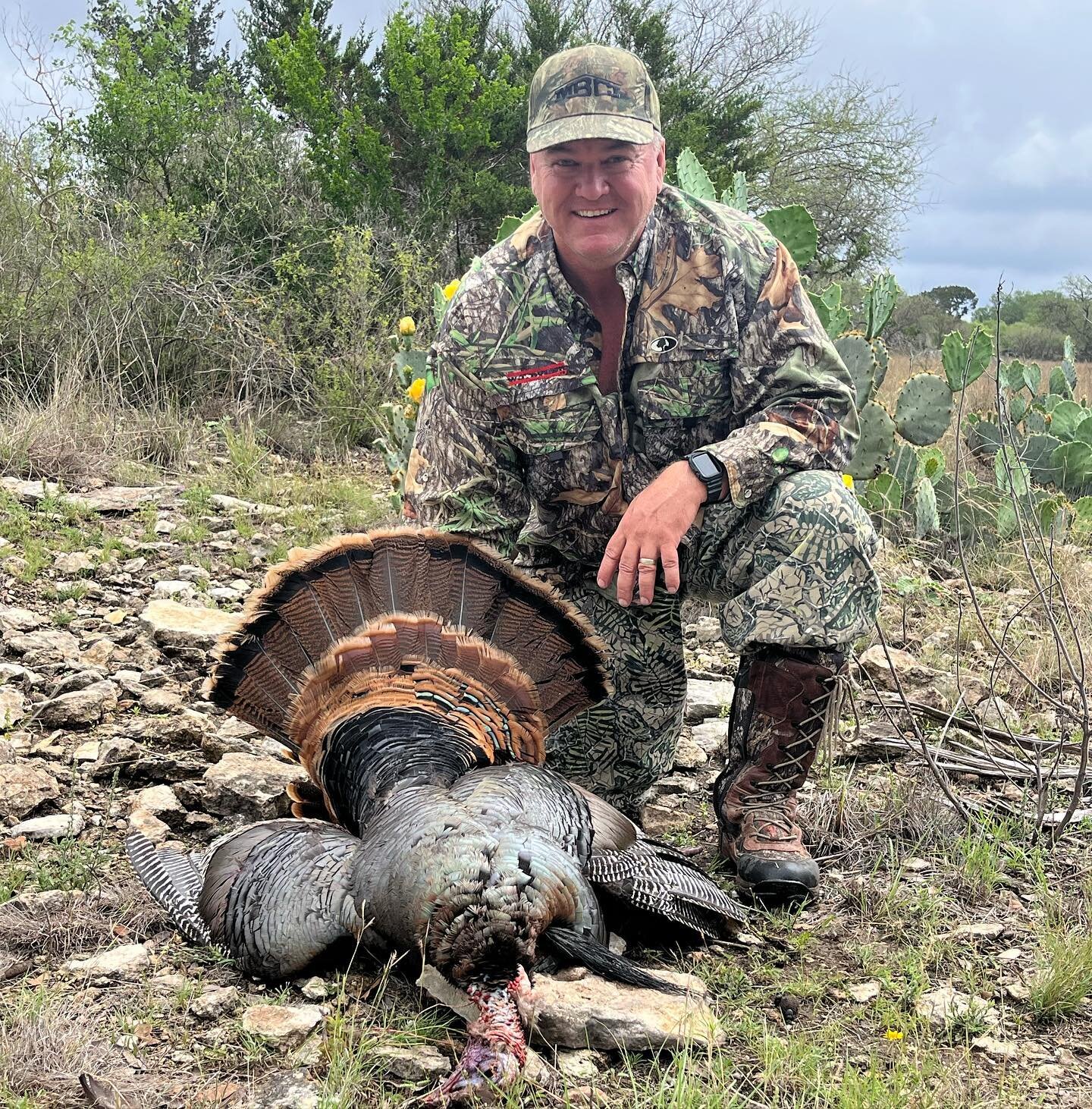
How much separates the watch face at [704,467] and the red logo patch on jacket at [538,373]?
1.76ft

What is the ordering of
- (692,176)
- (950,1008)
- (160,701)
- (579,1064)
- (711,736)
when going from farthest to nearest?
1. (692,176)
2. (711,736)
3. (160,701)
4. (950,1008)
5. (579,1064)

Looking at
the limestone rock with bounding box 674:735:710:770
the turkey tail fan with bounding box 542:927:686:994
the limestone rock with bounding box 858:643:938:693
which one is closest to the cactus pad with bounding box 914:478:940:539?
the limestone rock with bounding box 858:643:938:693

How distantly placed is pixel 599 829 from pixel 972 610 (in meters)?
3.32

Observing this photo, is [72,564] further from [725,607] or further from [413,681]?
[725,607]

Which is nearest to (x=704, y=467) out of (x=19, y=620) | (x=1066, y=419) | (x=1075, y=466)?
(x=19, y=620)

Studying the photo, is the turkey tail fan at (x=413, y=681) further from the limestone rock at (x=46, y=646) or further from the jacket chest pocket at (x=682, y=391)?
the limestone rock at (x=46, y=646)

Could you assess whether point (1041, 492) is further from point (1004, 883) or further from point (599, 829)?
point (599, 829)

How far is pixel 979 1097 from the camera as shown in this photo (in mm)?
2176

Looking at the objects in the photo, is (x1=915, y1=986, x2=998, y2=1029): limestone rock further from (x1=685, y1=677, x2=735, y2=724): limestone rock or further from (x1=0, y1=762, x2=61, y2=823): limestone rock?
(x1=0, y1=762, x2=61, y2=823): limestone rock

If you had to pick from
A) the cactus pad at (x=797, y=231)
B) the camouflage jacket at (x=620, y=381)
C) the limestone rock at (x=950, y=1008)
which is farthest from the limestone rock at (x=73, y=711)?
the cactus pad at (x=797, y=231)

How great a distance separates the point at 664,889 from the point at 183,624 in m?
2.67

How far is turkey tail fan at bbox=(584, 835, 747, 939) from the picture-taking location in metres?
2.63

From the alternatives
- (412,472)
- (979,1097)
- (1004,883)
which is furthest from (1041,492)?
(979,1097)

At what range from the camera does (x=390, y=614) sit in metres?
3.02
